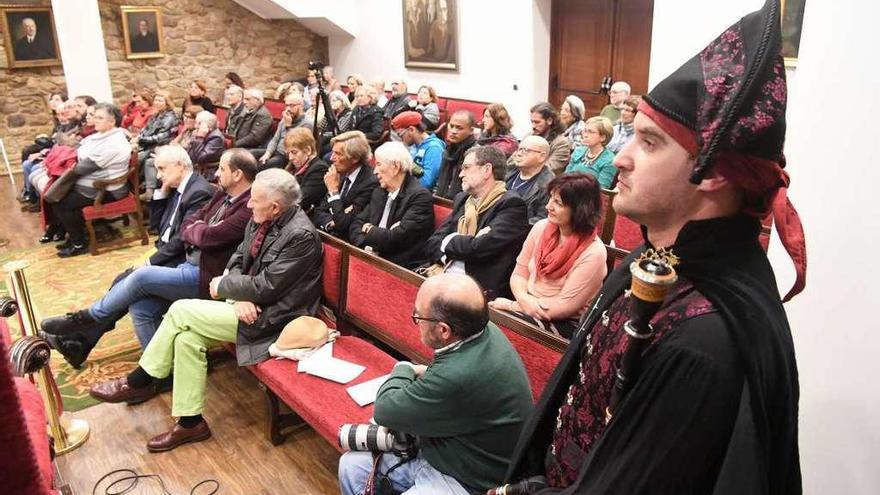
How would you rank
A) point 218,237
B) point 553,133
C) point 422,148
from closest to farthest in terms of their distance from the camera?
point 218,237 < point 553,133 < point 422,148

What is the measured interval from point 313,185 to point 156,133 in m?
4.29

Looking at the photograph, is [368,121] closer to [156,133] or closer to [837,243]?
[156,133]

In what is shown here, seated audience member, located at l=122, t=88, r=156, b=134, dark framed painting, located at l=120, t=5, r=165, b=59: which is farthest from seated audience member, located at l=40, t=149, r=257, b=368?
dark framed painting, located at l=120, t=5, r=165, b=59

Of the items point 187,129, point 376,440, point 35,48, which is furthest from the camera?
point 35,48

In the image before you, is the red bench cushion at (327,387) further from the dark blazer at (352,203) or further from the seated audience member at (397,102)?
the seated audience member at (397,102)

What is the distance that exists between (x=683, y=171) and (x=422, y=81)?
10063 millimetres

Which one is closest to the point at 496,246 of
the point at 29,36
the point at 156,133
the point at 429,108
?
the point at 429,108

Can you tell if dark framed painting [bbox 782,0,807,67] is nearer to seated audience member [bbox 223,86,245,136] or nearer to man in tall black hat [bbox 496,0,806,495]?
man in tall black hat [bbox 496,0,806,495]

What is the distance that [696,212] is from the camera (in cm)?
109

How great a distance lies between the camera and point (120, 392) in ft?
11.6

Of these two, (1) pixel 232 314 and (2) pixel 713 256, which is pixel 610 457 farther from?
(1) pixel 232 314

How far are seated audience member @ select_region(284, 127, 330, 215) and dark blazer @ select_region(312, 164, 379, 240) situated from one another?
0.40 metres

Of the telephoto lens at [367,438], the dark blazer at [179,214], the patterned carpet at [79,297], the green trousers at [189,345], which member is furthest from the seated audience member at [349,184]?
the telephoto lens at [367,438]

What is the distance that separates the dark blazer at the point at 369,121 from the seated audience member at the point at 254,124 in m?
1.18
